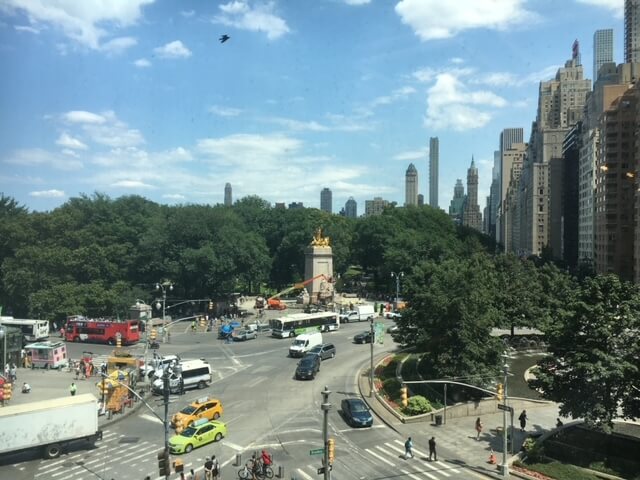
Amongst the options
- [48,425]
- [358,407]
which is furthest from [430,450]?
[48,425]

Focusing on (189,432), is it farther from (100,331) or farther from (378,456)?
(100,331)

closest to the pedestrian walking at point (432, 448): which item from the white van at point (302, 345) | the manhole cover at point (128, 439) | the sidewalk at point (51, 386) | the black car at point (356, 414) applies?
the black car at point (356, 414)

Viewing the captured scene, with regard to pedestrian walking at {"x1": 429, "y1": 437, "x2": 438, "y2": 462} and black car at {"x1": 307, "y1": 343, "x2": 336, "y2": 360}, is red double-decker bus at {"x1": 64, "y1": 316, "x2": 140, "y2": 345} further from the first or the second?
pedestrian walking at {"x1": 429, "y1": 437, "x2": 438, "y2": 462}

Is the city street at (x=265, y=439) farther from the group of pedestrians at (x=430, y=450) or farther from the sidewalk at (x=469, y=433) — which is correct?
the sidewalk at (x=469, y=433)

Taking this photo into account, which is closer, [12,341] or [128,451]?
[128,451]

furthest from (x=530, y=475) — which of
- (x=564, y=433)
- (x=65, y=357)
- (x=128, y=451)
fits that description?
(x=65, y=357)

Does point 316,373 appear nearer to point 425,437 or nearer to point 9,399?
point 425,437
